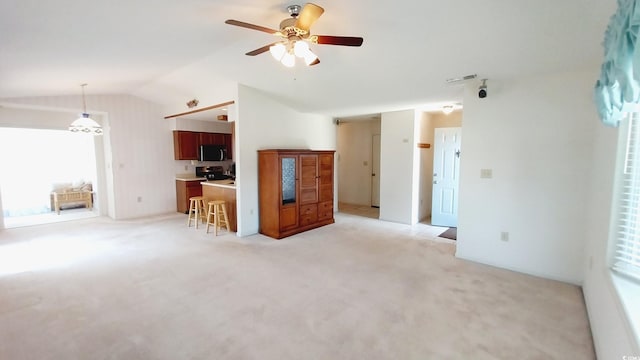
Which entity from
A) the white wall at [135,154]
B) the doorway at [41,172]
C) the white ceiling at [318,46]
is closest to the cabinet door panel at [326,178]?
the white ceiling at [318,46]

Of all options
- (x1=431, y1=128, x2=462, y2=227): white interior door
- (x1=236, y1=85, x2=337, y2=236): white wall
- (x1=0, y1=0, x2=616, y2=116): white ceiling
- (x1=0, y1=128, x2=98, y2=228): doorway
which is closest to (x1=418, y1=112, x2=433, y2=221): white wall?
(x1=431, y1=128, x2=462, y2=227): white interior door

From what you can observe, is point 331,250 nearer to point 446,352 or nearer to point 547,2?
point 446,352

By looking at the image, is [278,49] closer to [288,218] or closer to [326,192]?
[288,218]

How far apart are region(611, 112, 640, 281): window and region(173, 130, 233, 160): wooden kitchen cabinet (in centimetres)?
734

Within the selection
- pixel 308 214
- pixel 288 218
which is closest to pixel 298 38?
pixel 288 218

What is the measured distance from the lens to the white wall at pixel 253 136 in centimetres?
470

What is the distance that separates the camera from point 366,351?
202cm

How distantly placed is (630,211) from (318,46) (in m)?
3.00

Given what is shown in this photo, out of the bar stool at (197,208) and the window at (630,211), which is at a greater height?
the window at (630,211)

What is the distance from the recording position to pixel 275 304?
2.66 m

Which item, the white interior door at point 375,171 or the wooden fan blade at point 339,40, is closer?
the wooden fan blade at point 339,40

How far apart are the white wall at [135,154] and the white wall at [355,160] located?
443 centimetres

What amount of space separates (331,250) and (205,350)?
237 cm

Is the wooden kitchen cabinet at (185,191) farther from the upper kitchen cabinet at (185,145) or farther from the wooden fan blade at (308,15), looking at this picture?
the wooden fan blade at (308,15)
